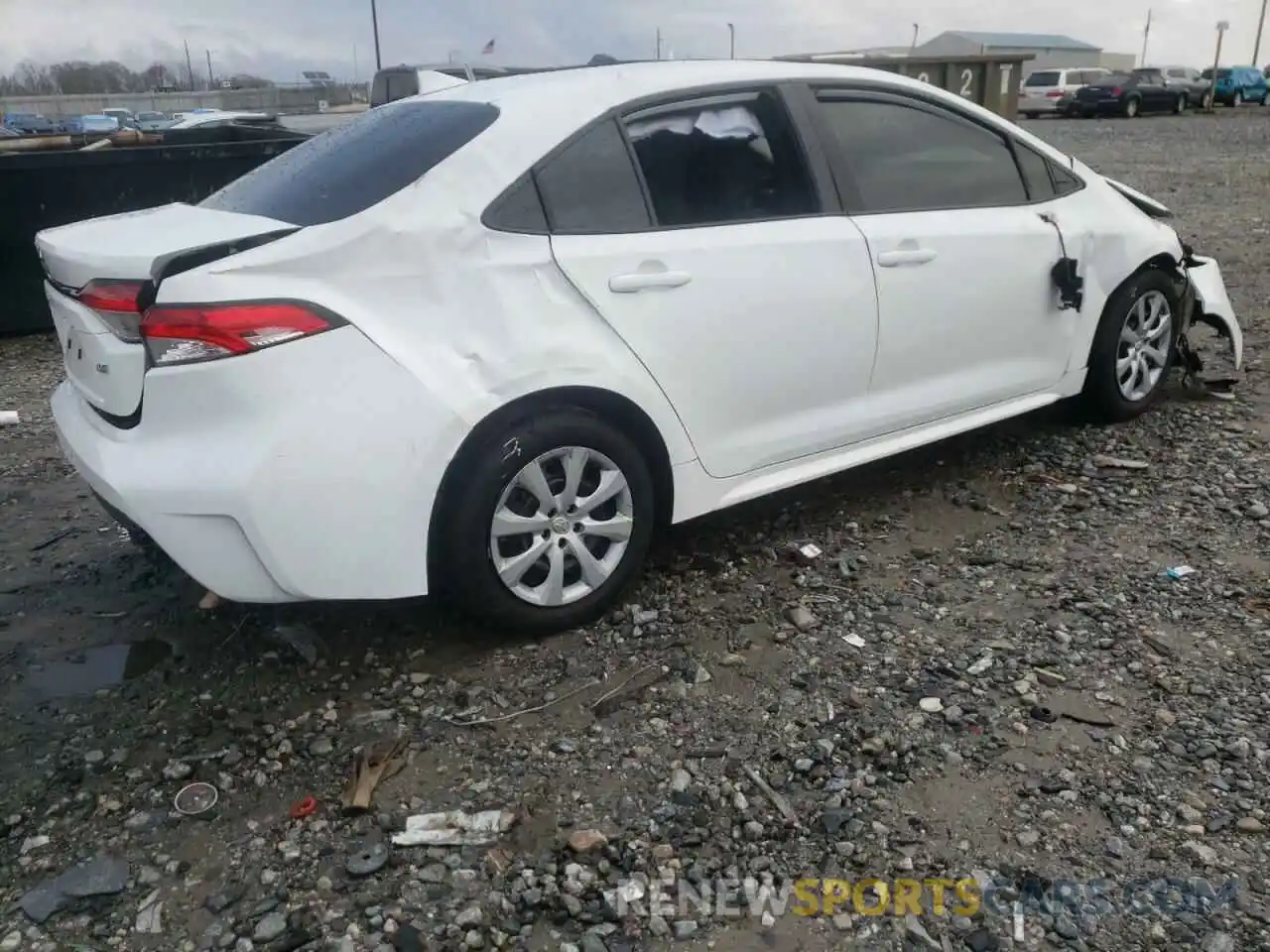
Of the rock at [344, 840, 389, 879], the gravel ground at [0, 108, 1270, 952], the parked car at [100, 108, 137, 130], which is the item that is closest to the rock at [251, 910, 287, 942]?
the gravel ground at [0, 108, 1270, 952]

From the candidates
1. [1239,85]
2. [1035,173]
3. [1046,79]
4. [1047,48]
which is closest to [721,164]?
[1035,173]

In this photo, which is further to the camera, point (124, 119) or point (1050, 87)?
point (1050, 87)

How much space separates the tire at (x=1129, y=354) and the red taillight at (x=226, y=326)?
3411 millimetres

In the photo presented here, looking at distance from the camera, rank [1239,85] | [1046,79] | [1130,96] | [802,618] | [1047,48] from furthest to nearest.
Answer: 1. [1047,48]
2. [1239,85]
3. [1046,79]
4. [1130,96]
5. [802,618]

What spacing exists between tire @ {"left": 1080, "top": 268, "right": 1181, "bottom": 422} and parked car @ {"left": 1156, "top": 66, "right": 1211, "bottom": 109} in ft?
119

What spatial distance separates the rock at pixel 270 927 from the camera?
2258 millimetres

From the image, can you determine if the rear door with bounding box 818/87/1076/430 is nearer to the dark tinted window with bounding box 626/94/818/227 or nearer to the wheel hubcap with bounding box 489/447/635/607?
the dark tinted window with bounding box 626/94/818/227

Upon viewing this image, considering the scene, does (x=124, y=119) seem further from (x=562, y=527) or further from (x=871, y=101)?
(x=562, y=527)

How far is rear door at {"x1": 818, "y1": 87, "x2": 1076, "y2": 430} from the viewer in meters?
3.81

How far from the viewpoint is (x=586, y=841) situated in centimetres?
249

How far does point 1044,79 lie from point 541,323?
37687 mm

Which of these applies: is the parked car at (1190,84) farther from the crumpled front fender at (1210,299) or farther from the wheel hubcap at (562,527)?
the wheel hubcap at (562,527)

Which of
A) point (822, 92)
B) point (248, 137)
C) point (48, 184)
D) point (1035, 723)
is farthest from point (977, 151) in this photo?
point (248, 137)

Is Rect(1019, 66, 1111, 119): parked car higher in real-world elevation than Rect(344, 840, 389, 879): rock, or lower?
higher
